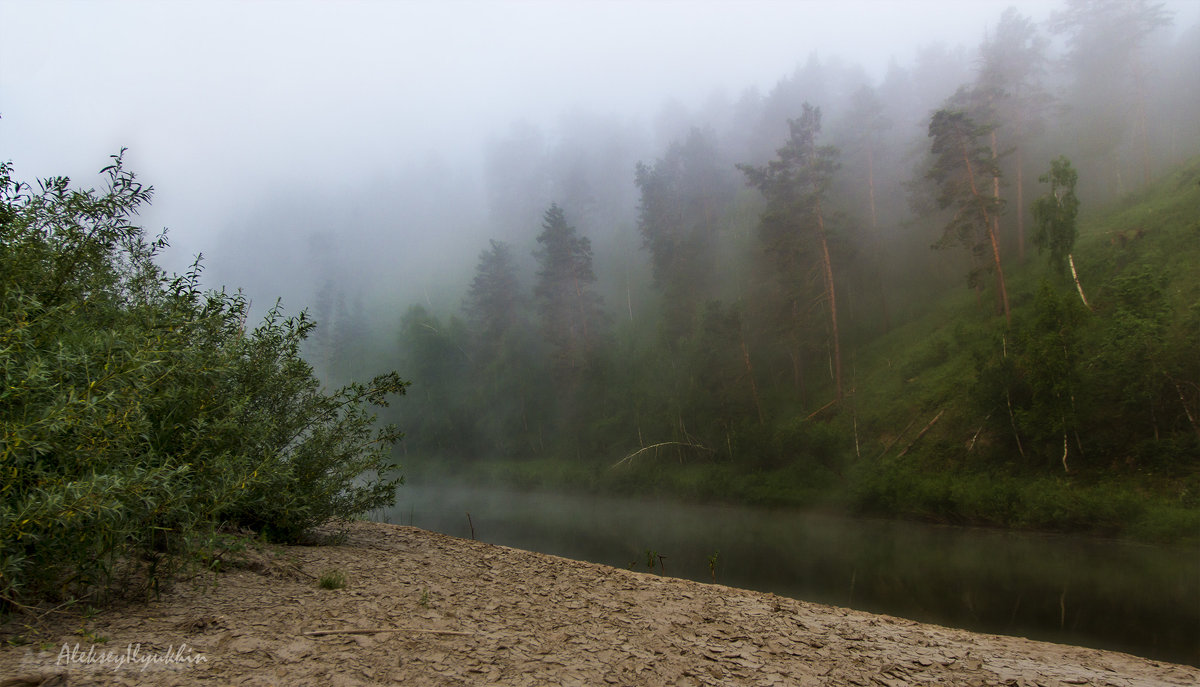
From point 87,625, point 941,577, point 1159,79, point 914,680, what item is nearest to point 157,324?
point 87,625

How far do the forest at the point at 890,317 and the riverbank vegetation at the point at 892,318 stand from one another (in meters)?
0.11

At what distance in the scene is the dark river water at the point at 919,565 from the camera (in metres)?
8.58

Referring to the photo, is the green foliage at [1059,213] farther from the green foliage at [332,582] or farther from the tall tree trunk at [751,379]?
the green foliage at [332,582]

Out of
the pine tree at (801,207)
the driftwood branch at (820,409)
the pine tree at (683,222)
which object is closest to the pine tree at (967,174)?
the pine tree at (801,207)

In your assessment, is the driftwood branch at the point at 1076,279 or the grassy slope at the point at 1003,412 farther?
the driftwood branch at the point at 1076,279

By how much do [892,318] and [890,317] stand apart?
0.14 m

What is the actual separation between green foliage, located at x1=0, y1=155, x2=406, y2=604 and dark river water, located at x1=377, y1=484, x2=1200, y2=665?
249 inches

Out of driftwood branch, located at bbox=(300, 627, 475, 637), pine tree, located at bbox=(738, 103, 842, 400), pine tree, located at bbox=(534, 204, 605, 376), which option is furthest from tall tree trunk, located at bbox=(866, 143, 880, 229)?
driftwood branch, located at bbox=(300, 627, 475, 637)

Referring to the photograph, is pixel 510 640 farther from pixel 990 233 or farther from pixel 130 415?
pixel 990 233

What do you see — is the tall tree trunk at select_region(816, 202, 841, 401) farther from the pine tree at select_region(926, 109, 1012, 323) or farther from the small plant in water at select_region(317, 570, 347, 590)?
the small plant in water at select_region(317, 570, 347, 590)

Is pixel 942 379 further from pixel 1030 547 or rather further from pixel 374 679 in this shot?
pixel 374 679

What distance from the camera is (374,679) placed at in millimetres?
3088

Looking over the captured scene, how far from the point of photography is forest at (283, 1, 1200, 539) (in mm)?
16141

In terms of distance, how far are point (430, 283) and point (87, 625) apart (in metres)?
66.7
